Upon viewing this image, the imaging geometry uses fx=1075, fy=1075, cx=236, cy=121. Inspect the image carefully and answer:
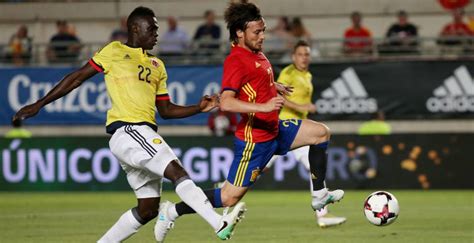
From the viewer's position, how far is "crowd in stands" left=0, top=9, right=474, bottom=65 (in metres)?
23.4

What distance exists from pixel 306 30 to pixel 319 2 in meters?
1.00

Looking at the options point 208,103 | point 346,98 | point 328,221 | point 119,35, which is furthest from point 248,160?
point 119,35

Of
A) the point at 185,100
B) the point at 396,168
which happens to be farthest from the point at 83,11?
the point at 396,168

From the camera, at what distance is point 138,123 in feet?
31.2

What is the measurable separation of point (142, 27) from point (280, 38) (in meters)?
14.3

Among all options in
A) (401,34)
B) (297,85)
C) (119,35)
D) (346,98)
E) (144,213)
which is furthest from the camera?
(119,35)

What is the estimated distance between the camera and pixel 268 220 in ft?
48.5

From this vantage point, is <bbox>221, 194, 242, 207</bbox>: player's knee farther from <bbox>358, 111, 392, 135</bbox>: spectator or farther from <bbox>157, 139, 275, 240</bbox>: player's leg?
<bbox>358, 111, 392, 135</bbox>: spectator

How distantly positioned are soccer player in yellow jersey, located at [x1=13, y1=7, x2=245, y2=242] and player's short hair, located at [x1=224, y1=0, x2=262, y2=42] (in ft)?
2.53

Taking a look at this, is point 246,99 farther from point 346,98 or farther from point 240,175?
point 346,98

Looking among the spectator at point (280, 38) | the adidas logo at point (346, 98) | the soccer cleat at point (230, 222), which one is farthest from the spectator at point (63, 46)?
the soccer cleat at point (230, 222)

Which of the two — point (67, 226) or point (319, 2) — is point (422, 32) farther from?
point (67, 226)

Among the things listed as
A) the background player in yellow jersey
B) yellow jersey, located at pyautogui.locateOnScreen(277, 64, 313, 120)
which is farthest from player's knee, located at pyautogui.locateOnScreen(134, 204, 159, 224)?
yellow jersey, located at pyautogui.locateOnScreen(277, 64, 313, 120)

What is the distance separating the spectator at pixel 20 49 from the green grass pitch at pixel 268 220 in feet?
14.1
